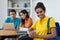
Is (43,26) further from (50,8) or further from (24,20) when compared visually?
(50,8)

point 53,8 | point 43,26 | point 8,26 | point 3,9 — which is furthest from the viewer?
point 3,9

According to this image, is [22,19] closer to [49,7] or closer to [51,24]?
[49,7]

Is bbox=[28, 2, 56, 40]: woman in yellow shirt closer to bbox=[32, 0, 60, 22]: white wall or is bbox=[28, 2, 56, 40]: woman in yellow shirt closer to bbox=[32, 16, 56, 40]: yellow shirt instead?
bbox=[32, 16, 56, 40]: yellow shirt

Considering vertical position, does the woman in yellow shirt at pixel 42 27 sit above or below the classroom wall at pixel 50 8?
below

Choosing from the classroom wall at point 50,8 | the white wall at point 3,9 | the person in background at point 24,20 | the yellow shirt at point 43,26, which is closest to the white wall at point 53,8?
the classroom wall at point 50,8

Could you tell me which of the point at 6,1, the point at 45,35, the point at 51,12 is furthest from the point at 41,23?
the point at 6,1

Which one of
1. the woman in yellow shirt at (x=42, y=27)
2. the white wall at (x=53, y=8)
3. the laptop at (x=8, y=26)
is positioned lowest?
the laptop at (x=8, y=26)

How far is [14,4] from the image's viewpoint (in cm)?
609

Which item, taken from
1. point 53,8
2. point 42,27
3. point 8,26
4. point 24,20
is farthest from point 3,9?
point 42,27

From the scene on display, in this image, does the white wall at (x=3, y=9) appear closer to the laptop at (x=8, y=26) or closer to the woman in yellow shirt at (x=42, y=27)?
the laptop at (x=8, y=26)

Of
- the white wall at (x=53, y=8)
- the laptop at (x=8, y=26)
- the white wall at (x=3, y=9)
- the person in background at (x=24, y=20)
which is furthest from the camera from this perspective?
the white wall at (x=3, y=9)

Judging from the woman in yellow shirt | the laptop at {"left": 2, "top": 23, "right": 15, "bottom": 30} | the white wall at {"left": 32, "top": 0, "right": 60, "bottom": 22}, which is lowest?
the laptop at {"left": 2, "top": 23, "right": 15, "bottom": 30}

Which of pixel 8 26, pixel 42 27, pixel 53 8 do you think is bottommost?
pixel 8 26

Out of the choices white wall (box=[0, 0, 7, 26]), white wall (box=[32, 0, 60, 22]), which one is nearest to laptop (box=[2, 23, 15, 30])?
white wall (box=[0, 0, 7, 26])
